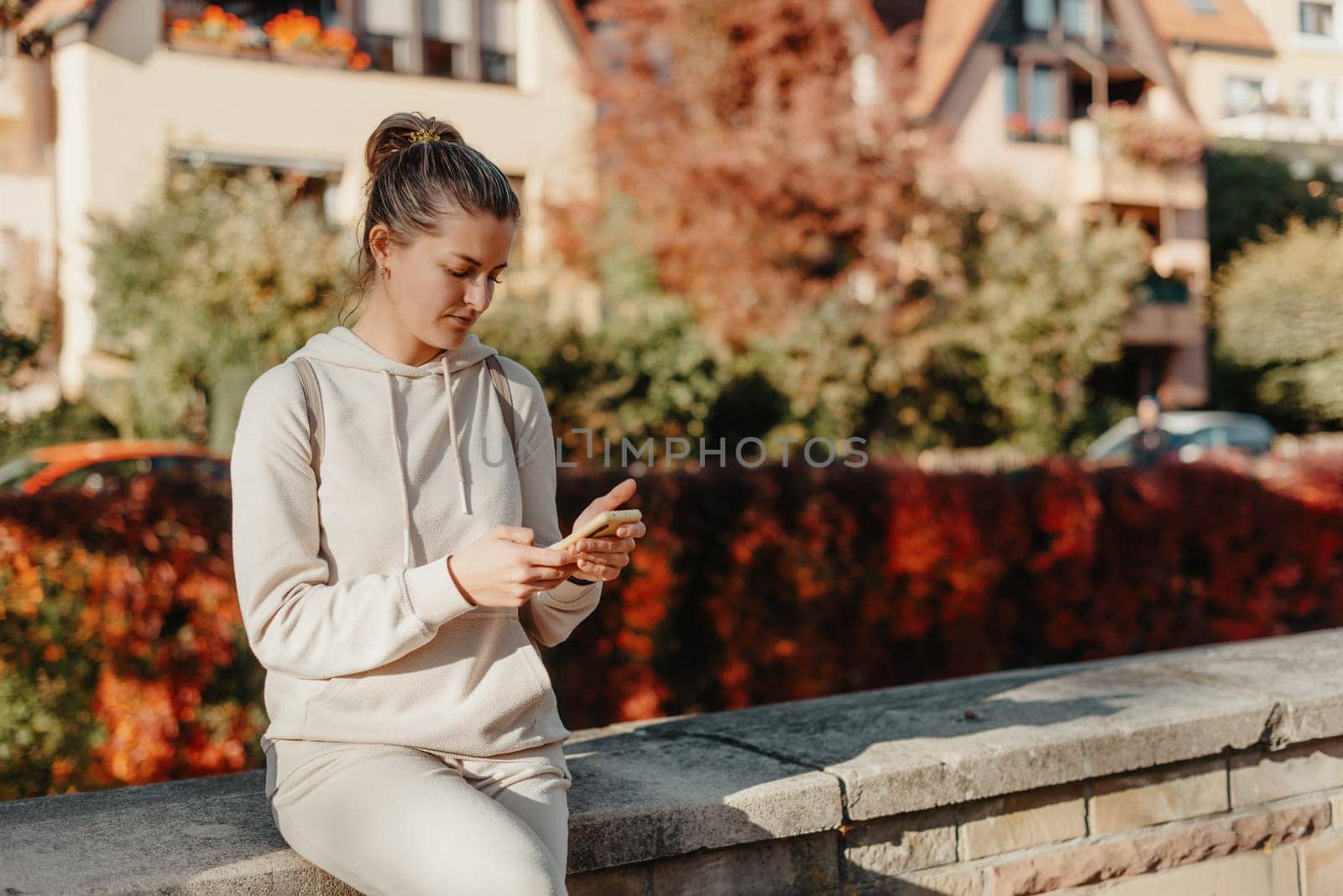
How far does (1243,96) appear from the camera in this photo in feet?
92.3

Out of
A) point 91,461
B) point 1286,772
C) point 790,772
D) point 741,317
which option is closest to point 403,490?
point 790,772

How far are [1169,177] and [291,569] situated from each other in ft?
92.7

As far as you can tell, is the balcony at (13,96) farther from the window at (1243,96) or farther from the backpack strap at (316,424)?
the window at (1243,96)

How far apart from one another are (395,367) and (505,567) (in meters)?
0.50

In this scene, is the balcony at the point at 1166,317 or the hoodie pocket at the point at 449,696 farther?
the balcony at the point at 1166,317

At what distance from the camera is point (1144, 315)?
2723cm

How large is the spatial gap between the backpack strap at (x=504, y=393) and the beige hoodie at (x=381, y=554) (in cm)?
3

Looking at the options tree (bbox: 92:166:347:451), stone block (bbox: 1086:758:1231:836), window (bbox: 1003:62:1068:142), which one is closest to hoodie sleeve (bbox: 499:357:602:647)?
stone block (bbox: 1086:758:1231:836)

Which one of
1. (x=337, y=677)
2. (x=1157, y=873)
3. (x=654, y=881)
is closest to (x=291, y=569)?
(x=337, y=677)

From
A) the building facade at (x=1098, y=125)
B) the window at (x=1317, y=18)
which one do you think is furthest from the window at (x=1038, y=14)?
the window at (x=1317, y=18)

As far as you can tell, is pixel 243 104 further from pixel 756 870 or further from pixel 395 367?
pixel 756 870

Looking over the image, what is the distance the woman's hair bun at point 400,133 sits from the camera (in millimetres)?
2504

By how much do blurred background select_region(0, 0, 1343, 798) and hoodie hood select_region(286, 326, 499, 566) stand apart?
2.04 ft

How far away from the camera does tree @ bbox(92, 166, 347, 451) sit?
14.2 metres
